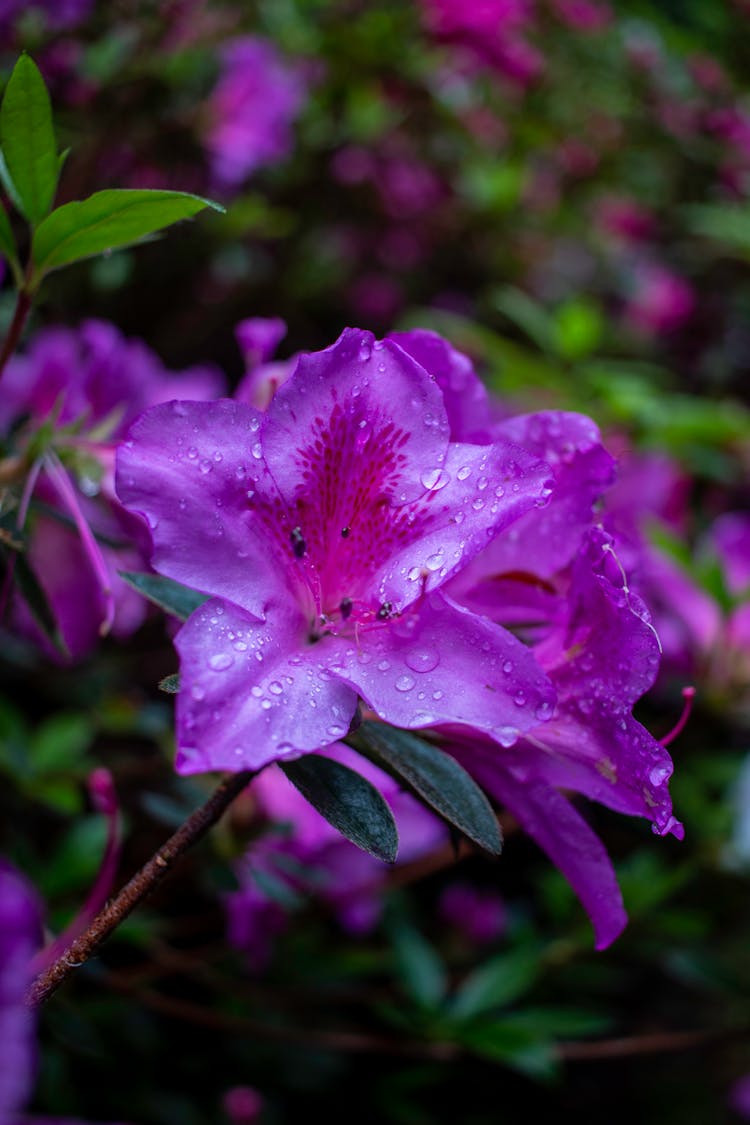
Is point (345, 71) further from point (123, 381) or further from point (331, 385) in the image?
point (331, 385)

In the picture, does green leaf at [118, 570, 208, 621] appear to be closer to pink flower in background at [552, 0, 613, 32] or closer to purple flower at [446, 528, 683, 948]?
purple flower at [446, 528, 683, 948]

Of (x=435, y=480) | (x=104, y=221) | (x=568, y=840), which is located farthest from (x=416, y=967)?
(x=104, y=221)

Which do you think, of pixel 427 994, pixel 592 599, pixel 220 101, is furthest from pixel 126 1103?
pixel 220 101

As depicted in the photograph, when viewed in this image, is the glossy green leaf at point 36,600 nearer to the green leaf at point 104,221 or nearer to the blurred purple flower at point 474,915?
the green leaf at point 104,221

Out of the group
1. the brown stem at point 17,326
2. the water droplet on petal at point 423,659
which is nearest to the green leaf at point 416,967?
the water droplet on petal at point 423,659

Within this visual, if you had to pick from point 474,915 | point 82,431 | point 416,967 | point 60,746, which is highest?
point 82,431

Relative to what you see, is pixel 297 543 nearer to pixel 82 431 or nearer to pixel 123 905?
pixel 123 905

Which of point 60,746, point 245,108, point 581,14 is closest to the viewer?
point 60,746

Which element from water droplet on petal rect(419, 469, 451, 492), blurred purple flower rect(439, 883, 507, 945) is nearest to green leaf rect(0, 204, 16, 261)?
water droplet on petal rect(419, 469, 451, 492)
